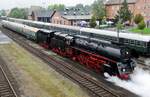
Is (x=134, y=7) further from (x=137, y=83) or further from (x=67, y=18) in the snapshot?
(x=137, y=83)

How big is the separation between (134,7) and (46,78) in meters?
60.0

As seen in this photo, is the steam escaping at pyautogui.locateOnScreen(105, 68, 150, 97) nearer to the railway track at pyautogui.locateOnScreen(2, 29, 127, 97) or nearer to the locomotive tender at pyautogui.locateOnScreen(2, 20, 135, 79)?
the locomotive tender at pyautogui.locateOnScreen(2, 20, 135, 79)

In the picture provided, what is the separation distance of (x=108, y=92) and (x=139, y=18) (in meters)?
51.2

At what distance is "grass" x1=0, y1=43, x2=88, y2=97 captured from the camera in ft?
59.6

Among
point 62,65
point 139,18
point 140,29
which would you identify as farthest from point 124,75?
point 139,18

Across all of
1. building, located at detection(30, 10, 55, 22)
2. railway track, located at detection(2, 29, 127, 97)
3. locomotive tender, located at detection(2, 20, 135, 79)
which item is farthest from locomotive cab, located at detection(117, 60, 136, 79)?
building, located at detection(30, 10, 55, 22)

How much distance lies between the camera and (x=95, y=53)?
23.1 metres

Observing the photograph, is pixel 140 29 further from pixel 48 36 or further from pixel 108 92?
pixel 108 92

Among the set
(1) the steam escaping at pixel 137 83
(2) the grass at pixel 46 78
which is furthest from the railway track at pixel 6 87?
(1) the steam escaping at pixel 137 83

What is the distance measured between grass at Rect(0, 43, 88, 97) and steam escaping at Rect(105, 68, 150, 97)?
342 cm

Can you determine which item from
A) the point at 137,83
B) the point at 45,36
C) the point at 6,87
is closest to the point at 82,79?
the point at 137,83

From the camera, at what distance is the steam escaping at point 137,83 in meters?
18.2

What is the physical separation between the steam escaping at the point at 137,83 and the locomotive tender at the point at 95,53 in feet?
1.66

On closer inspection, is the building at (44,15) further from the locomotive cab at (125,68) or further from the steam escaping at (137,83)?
the locomotive cab at (125,68)
